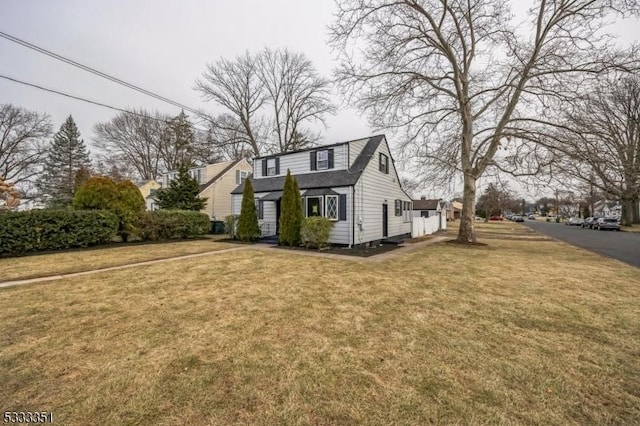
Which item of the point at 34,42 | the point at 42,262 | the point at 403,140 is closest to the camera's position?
the point at 42,262

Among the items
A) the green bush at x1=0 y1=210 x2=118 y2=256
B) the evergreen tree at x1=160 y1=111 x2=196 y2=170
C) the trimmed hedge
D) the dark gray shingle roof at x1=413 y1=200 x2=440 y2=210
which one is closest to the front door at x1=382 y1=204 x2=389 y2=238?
the trimmed hedge

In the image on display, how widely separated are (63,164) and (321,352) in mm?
42871

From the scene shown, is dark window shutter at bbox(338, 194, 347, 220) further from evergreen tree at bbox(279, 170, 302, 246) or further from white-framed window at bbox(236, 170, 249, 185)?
white-framed window at bbox(236, 170, 249, 185)

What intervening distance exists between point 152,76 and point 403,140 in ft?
48.9

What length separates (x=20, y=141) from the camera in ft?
84.9

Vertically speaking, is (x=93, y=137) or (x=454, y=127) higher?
(x=93, y=137)

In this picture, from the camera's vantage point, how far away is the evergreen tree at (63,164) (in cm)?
2720

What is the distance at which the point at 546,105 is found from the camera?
458 inches

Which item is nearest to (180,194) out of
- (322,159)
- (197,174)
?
(197,174)

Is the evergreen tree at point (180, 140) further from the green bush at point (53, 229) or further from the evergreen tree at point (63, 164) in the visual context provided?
the green bush at point (53, 229)

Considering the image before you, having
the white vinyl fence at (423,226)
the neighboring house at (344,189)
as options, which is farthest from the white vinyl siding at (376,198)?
the white vinyl fence at (423,226)

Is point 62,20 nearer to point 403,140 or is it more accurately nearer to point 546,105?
point 403,140

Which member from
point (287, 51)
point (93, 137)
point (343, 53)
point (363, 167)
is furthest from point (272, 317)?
point (93, 137)

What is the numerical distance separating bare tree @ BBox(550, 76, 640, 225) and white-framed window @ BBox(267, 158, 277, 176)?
45.5 feet
